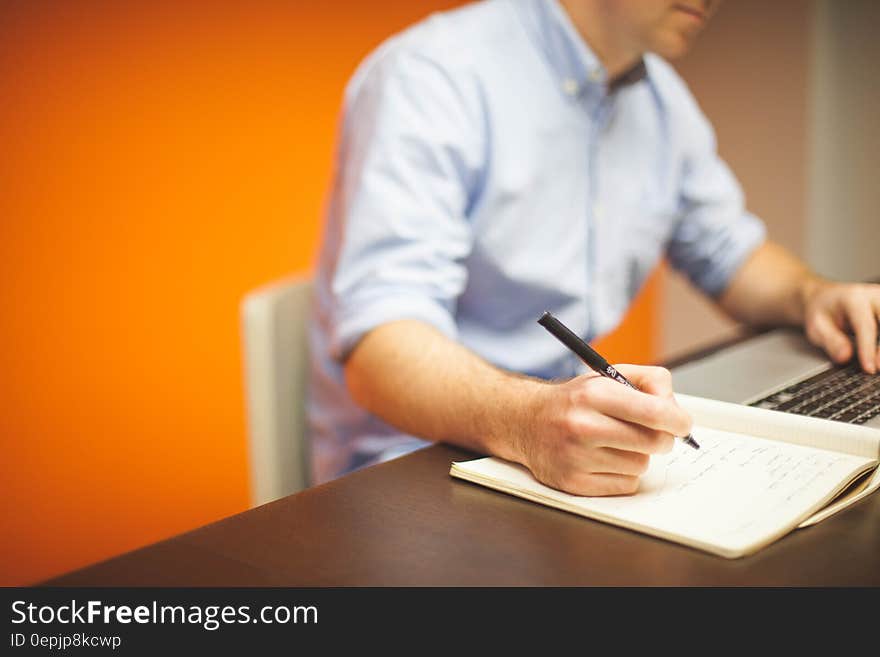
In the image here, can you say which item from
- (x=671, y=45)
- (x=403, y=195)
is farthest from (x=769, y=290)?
(x=403, y=195)

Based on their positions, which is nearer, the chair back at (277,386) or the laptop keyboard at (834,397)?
the laptop keyboard at (834,397)

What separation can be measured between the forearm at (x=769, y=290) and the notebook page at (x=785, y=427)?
53 cm

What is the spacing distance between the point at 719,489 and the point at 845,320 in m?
0.54

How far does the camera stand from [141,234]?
164 cm

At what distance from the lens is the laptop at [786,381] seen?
80 cm

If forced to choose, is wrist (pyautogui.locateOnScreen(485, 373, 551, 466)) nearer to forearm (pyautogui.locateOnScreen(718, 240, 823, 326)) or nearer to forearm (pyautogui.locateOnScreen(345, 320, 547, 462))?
forearm (pyautogui.locateOnScreen(345, 320, 547, 462))

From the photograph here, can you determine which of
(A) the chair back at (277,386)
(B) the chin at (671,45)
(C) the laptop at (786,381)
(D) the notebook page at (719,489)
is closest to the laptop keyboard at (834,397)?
(C) the laptop at (786,381)

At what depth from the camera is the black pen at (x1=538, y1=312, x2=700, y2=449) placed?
2.06 feet

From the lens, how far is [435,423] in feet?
2.56

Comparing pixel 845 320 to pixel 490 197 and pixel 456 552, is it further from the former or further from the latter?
pixel 456 552

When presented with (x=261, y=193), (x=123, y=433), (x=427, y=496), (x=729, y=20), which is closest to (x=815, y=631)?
(x=427, y=496)

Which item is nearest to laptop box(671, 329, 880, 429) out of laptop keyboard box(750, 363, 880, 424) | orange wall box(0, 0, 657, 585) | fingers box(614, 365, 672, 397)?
laptop keyboard box(750, 363, 880, 424)

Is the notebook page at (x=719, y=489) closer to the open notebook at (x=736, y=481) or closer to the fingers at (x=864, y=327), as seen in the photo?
the open notebook at (x=736, y=481)

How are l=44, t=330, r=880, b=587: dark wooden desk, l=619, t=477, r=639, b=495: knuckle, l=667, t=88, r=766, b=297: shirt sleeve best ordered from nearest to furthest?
l=44, t=330, r=880, b=587: dark wooden desk
l=619, t=477, r=639, b=495: knuckle
l=667, t=88, r=766, b=297: shirt sleeve
